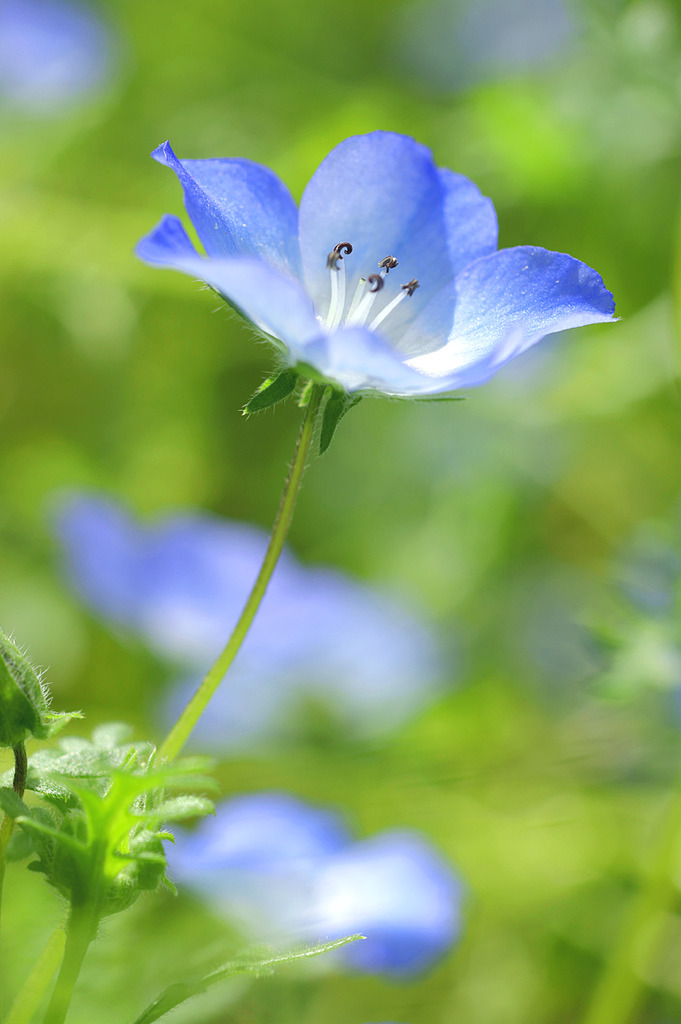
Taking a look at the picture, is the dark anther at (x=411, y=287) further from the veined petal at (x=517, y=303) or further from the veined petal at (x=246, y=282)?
the veined petal at (x=246, y=282)

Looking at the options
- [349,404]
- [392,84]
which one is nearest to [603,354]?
[392,84]

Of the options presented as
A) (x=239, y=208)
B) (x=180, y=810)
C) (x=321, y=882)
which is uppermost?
(x=239, y=208)

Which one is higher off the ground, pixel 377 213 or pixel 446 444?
pixel 446 444

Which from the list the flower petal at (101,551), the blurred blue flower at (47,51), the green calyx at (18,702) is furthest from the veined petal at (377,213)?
the blurred blue flower at (47,51)

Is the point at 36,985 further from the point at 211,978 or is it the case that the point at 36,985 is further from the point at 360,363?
the point at 360,363

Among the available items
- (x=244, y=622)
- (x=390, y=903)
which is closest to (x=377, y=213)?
(x=244, y=622)

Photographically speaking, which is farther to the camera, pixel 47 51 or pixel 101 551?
pixel 47 51
